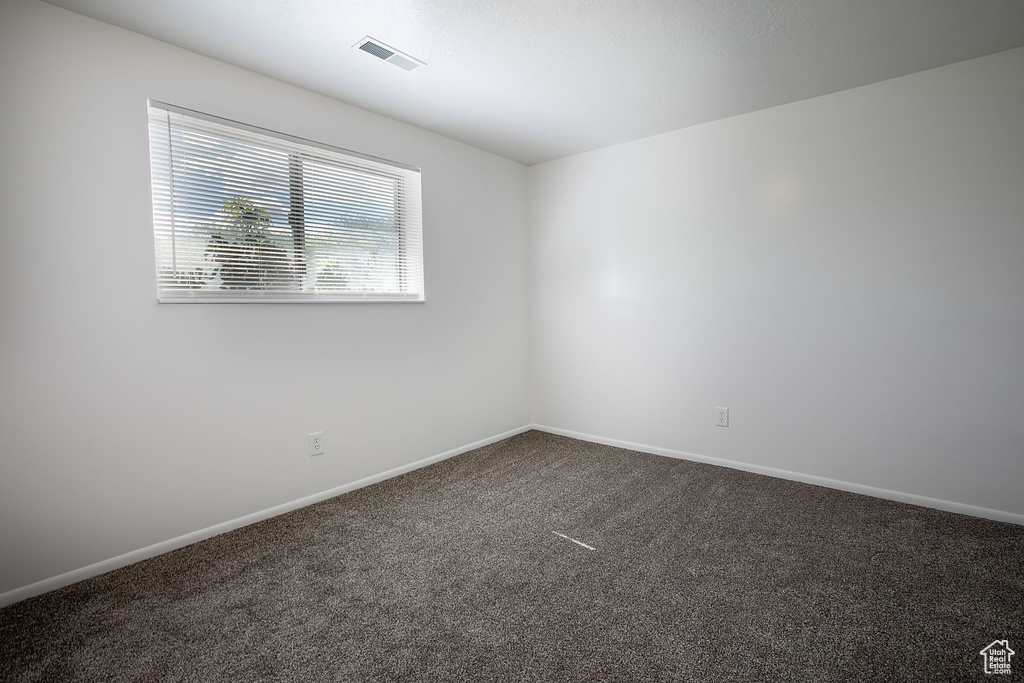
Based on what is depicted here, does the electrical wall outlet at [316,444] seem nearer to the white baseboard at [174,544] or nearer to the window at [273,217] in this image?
the white baseboard at [174,544]

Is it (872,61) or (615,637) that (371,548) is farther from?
(872,61)

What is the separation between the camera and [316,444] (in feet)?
9.33

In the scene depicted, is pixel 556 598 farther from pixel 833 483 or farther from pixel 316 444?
pixel 833 483

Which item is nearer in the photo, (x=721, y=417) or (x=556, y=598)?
(x=556, y=598)

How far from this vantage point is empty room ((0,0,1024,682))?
1.75m

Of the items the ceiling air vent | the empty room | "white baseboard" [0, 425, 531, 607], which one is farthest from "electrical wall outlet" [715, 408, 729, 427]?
the ceiling air vent

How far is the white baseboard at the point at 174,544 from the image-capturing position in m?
1.93

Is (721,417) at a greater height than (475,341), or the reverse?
(475,341)

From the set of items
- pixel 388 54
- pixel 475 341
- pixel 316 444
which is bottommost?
pixel 316 444

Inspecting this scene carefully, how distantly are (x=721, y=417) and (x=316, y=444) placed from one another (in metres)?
2.82

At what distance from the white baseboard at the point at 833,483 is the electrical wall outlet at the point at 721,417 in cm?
27

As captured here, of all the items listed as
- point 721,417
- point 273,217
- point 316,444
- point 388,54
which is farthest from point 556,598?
point 388,54

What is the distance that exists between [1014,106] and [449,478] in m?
3.85

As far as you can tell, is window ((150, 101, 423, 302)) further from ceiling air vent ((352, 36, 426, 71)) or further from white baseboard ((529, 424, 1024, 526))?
white baseboard ((529, 424, 1024, 526))
